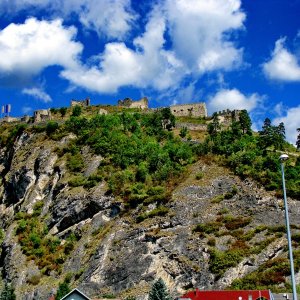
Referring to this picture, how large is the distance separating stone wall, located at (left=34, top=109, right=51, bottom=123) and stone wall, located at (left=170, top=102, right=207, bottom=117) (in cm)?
2743

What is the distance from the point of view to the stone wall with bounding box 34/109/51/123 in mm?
95500

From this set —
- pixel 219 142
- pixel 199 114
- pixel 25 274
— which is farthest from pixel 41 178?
pixel 199 114

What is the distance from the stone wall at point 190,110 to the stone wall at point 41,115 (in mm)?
27432

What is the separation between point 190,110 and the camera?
112 m

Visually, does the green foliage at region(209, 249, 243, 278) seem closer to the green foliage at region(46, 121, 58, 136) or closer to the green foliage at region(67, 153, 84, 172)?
the green foliage at region(67, 153, 84, 172)

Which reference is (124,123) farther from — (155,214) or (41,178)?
(155,214)

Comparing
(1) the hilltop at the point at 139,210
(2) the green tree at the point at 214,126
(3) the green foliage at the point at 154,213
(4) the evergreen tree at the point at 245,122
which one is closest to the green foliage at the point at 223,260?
(1) the hilltop at the point at 139,210

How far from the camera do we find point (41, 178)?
79.4 m

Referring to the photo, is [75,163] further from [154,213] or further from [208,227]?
[208,227]

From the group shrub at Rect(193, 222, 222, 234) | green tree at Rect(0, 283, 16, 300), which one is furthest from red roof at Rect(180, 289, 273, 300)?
green tree at Rect(0, 283, 16, 300)

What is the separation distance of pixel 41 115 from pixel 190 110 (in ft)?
107

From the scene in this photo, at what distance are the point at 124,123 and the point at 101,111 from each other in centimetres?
1293

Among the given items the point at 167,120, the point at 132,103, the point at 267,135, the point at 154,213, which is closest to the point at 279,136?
the point at 267,135

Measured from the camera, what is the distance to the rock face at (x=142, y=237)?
55.8m
